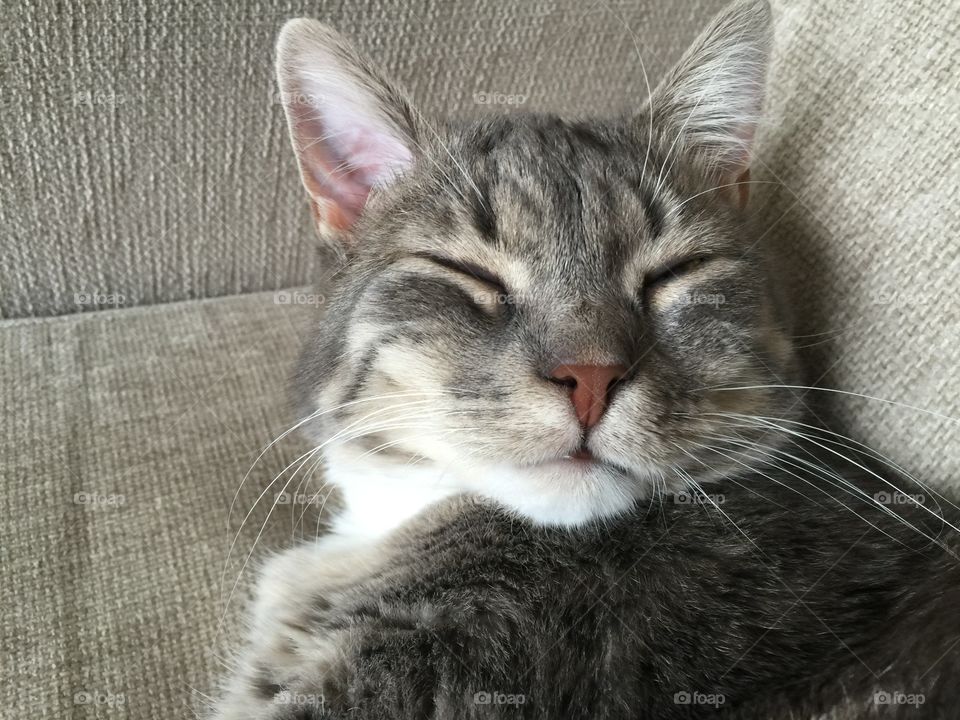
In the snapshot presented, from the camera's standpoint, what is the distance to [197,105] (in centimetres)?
164

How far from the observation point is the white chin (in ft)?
3.02

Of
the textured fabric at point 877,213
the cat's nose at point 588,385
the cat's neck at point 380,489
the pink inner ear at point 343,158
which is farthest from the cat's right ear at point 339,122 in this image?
the textured fabric at point 877,213

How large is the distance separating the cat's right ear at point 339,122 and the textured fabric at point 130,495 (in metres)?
0.55

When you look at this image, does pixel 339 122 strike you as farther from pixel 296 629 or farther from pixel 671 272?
pixel 296 629

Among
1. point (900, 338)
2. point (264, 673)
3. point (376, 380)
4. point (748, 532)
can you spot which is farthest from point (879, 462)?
point (264, 673)

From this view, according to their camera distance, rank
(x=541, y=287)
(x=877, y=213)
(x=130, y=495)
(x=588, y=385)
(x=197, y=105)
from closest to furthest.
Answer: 1. (x=588, y=385)
2. (x=541, y=287)
3. (x=877, y=213)
4. (x=130, y=495)
5. (x=197, y=105)

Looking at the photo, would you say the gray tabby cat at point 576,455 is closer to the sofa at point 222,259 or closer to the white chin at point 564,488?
the white chin at point 564,488

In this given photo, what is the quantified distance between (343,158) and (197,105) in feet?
2.05

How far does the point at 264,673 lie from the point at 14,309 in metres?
1.15

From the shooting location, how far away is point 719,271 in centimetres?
110

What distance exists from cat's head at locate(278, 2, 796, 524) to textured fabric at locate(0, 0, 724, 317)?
1.83 feet

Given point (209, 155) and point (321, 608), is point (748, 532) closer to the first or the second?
point (321, 608)

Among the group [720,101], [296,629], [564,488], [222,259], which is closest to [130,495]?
[296,629]

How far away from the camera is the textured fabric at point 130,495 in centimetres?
112
